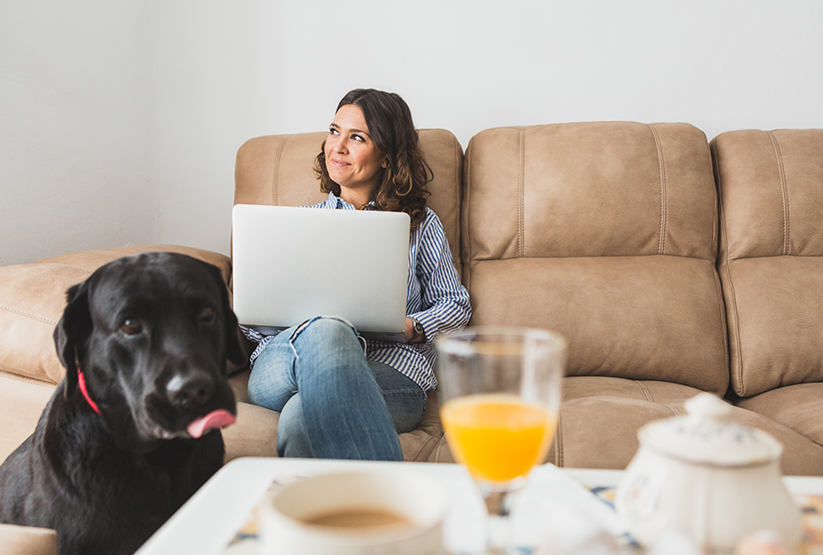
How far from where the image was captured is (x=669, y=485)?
393 mm

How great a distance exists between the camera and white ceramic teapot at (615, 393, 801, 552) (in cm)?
38

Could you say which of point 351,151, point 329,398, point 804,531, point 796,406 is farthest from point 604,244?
point 804,531

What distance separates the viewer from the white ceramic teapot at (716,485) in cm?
38

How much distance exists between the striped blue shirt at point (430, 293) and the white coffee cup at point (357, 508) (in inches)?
40.2

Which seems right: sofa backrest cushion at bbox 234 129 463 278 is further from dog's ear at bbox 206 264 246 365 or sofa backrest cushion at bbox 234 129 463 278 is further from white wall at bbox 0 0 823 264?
dog's ear at bbox 206 264 246 365

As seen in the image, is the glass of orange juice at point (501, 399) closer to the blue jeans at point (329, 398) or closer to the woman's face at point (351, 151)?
the blue jeans at point (329, 398)

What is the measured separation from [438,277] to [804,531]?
46.9 inches

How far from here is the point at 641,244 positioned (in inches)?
67.5

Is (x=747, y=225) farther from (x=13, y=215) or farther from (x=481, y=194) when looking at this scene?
(x=13, y=215)

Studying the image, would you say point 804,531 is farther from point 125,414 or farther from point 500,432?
point 125,414

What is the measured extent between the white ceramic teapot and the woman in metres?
0.58

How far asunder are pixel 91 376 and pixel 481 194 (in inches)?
50.6

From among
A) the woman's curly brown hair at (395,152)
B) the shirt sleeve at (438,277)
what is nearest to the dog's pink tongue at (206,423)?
the shirt sleeve at (438,277)

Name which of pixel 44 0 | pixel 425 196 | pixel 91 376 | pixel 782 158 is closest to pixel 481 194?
pixel 425 196
